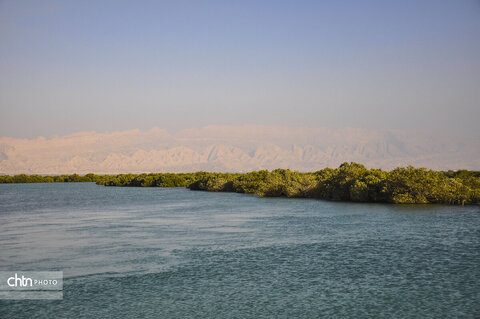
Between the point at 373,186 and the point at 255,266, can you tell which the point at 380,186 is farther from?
the point at 255,266

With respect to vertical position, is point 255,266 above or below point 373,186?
→ below

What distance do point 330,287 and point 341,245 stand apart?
24.6 ft

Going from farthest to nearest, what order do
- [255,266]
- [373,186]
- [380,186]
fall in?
[373,186] → [380,186] → [255,266]

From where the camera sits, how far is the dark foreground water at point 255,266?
12953mm

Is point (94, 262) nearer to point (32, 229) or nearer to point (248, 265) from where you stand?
point (248, 265)

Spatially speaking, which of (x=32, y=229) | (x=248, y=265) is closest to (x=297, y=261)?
(x=248, y=265)

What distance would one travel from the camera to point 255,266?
17812 mm

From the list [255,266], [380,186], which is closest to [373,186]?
[380,186]

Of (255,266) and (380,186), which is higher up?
(380,186)

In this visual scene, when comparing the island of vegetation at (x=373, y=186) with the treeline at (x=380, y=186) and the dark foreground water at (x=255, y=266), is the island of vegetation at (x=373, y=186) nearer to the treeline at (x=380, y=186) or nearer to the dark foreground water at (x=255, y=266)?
the treeline at (x=380, y=186)

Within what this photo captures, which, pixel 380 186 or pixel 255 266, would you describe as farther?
pixel 380 186

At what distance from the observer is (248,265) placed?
1800cm

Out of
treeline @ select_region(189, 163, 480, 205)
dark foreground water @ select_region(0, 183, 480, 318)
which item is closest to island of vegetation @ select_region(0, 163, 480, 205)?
treeline @ select_region(189, 163, 480, 205)

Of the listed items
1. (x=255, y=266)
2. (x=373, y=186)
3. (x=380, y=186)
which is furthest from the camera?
(x=373, y=186)
